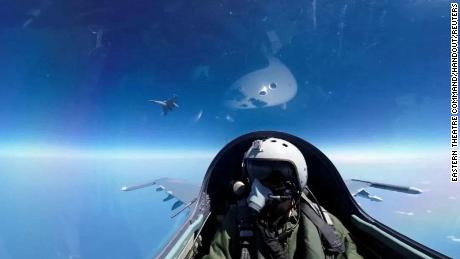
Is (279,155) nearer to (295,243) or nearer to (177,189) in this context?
(295,243)

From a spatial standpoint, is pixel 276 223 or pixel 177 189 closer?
pixel 276 223

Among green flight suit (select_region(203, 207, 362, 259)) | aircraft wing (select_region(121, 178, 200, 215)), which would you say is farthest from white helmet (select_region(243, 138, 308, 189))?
aircraft wing (select_region(121, 178, 200, 215))

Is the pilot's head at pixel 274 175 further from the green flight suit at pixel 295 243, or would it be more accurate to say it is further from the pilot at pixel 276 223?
the green flight suit at pixel 295 243

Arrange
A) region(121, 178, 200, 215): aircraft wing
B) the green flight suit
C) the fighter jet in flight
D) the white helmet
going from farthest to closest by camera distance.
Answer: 1. region(121, 178, 200, 215): aircraft wing
2. the fighter jet in flight
3. the white helmet
4. the green flight suit

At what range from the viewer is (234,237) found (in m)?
1.76

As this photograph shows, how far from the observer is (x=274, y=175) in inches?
71.3

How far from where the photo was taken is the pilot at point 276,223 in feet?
5.45

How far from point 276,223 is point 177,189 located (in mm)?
5111

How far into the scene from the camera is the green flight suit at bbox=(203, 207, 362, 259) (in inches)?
64.6

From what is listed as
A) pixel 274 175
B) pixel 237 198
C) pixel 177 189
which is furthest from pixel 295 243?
pixel 177 189

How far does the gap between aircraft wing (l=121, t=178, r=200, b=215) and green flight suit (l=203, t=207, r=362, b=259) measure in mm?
3776

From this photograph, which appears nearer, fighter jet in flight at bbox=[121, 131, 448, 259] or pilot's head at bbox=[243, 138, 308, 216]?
pilot's head at bbox=[243, 138, 308, 216]

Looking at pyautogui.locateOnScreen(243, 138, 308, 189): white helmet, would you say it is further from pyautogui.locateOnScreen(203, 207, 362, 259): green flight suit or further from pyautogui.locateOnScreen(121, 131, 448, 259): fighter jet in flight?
pyautogui.locateOnScreen(121, 131, 448, 259): fighter jet in flight

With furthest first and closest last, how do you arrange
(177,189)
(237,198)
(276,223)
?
(177,189) → (237,198) → (276,223)
